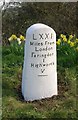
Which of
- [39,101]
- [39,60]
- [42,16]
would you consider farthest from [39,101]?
[42,16]

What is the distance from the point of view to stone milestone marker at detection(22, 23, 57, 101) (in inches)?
202

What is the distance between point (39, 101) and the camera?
17.2 feet

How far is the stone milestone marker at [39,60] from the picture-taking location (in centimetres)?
514

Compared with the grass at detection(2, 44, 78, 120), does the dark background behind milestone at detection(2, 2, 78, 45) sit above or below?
above

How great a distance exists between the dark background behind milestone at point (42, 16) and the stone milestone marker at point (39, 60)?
217 inches

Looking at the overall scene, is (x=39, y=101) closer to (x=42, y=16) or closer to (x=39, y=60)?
(x=39, y=60)

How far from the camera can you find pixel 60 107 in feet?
16.4

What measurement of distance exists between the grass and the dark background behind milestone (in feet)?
14.7

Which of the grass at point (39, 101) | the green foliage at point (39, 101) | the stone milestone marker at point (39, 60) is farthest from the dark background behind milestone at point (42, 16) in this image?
the stone milestone marker at point (39, 60)

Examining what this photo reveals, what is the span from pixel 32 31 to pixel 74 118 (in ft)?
4.46

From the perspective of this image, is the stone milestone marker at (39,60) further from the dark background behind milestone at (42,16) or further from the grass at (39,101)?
the dark background behind milestone at (42,16)

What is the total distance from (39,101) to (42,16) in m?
6.02

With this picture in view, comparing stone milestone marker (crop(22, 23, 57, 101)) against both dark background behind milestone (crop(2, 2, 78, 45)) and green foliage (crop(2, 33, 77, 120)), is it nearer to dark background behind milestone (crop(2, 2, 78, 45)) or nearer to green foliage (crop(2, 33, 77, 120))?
green foliage (crop(2, 33, 77, 120))

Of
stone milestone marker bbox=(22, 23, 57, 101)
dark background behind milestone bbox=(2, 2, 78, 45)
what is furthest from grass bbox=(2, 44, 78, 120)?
dark background behind milestone bbox=(2, 2, 78, 45)
